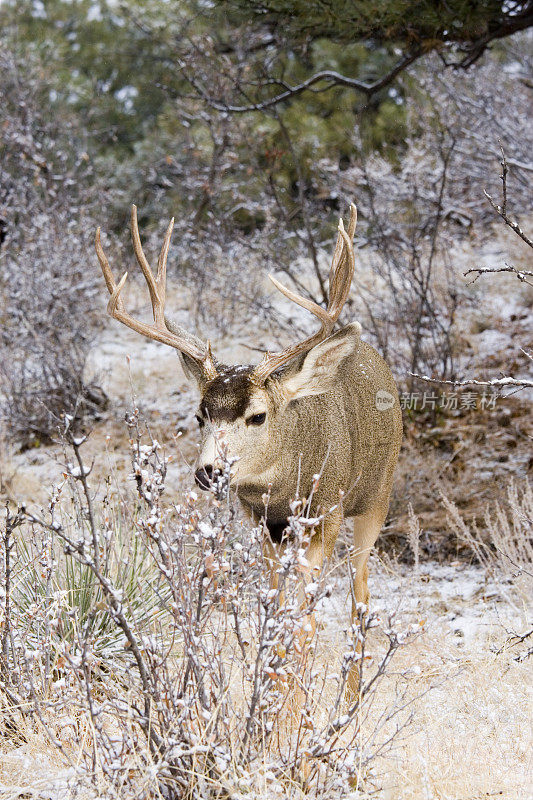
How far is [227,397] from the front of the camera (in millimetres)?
3459

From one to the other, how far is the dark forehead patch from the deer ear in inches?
10.2

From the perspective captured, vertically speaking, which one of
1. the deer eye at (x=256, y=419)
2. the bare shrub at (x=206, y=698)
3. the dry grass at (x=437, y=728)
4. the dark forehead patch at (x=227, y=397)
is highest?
the dark forehead patch at (x=227, y=397)

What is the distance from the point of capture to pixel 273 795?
2.57m

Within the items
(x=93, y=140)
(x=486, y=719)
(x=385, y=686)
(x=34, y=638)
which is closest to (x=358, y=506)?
(x=385, y=686)

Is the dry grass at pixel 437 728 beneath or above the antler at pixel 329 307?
beneath

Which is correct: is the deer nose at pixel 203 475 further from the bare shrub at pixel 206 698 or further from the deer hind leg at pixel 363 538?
the deer hind leg at pixel 363 538

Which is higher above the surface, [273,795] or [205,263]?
[205,263]

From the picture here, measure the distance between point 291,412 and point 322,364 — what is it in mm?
251

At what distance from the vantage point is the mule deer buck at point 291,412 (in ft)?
11.4

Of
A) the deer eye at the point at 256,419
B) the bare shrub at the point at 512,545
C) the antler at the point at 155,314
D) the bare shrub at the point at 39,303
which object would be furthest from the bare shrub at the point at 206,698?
the bare shrub at the point at 39,303

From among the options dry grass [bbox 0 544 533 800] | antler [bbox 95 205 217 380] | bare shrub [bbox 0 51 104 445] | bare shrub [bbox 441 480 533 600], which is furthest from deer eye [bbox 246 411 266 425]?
bare shrub [bbox 0 51 104 445]

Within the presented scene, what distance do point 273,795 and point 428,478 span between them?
13.7 ft

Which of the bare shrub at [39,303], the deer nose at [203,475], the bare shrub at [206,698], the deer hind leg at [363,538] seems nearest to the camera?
the bare shrub at [206,698]

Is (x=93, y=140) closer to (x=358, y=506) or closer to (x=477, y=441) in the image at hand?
(x=477, y=441)
